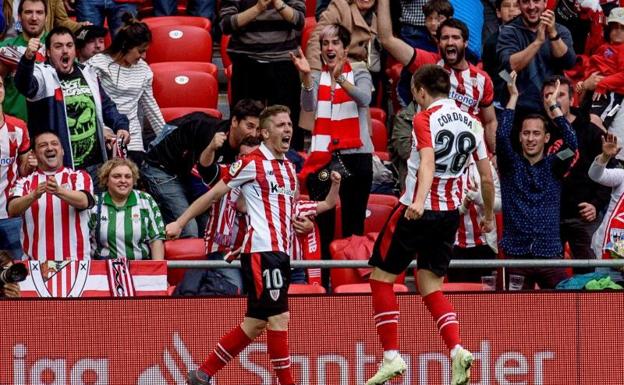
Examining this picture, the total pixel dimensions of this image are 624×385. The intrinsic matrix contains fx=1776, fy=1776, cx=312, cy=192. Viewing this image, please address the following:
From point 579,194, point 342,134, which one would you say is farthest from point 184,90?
point 579,194

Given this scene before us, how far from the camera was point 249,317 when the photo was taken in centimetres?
1129

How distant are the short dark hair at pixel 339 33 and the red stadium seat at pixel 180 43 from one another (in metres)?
2.41

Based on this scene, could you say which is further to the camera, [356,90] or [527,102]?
[527,102]

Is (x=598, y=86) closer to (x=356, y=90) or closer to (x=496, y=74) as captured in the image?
(x=496, y=74)

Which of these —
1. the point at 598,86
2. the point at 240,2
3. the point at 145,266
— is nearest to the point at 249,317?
the point at 145,266

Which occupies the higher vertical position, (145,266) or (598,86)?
(598,86)

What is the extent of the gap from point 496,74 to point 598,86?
0.88m

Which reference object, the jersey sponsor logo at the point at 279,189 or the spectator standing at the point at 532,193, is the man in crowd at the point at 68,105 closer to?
the jersey sponsor logo at the point at 279,189

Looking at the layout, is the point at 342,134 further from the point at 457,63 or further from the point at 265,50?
the point at 265,50

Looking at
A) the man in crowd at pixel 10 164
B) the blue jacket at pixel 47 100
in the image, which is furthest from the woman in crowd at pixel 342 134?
the man in crowd at pixel 10 164

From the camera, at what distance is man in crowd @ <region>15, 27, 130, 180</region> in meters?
13.4

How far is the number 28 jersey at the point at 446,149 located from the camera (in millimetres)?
11078

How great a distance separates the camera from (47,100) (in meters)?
13.5

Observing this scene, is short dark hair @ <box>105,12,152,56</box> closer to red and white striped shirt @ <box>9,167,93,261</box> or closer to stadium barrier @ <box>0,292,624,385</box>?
red and white striped shirt @ <box>9,167,93,261</box>
